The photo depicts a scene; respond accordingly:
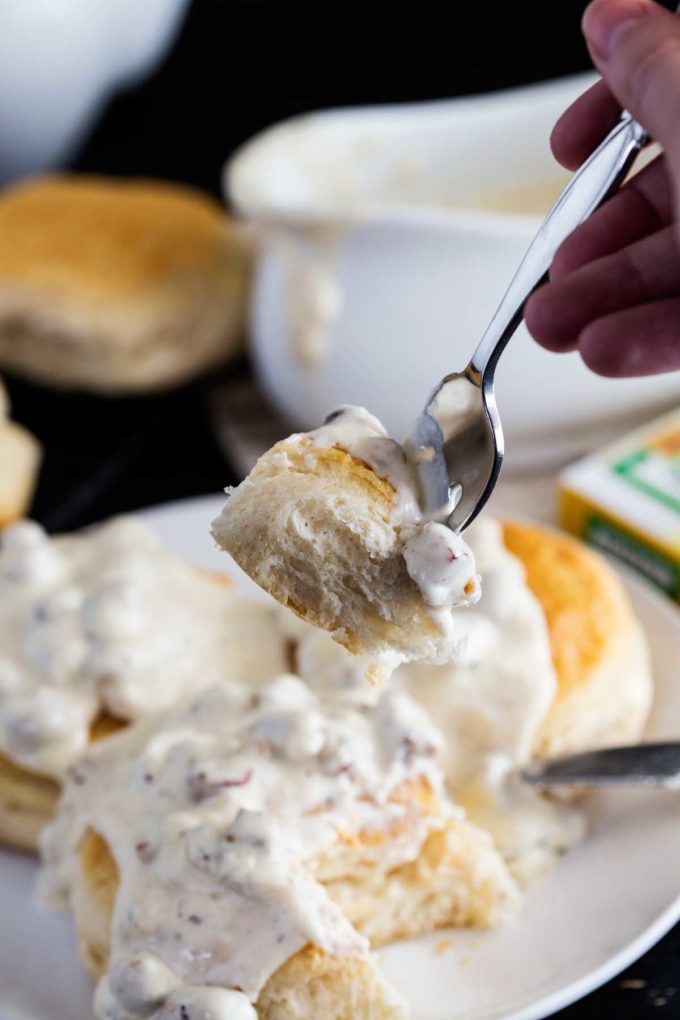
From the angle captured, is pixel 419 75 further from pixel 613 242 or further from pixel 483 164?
pixel 613 242

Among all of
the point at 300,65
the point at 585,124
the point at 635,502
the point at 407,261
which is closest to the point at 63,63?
the point at 300,65

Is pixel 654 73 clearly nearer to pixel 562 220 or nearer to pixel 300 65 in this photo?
pixel 562 220

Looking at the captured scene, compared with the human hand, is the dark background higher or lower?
lower

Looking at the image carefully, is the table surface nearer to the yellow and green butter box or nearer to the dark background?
the yellow and green butter box

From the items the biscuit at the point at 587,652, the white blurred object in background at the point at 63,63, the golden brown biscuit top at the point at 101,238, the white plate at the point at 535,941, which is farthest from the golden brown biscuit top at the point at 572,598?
the white blurred object in background at the point at 63,63

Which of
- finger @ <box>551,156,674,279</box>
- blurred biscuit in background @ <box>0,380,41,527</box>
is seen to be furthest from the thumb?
blurred biscuit in background @ <box>0,380,41,527</box>

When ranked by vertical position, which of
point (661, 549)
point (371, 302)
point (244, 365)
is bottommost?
point (244, 365)

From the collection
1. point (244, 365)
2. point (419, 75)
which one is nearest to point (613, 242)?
point (244, 365)
